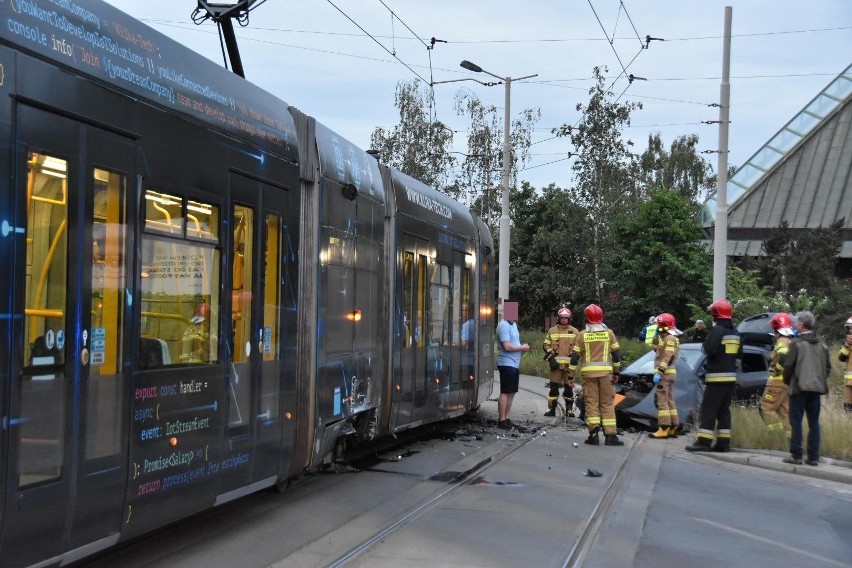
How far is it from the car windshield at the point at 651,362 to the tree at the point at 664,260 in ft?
72.9

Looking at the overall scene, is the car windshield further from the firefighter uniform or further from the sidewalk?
the firefighter uniform

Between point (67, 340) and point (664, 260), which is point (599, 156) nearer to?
point (664, 260)

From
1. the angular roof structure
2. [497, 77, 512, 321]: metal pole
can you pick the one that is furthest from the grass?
the angular roof structure

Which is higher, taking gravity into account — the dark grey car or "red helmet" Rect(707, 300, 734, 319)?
"red helmet" Rect(707, 300, 734, 319)

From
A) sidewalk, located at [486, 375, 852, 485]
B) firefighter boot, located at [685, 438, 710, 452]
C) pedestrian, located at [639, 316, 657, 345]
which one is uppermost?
pedestrian, located at [639, 316, 657, 345]

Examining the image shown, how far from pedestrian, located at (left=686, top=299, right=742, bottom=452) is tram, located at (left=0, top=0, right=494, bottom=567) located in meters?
5.15

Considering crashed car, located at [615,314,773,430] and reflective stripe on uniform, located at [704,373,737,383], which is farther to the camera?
crashed car, located at [615,314,773,430]

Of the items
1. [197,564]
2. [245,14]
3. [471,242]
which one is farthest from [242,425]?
[471,242]

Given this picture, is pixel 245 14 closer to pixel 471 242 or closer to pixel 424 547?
pixel 471 242

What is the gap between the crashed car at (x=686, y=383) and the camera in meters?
15.0

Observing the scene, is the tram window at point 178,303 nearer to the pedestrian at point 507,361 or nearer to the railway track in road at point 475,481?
the railway track in road at point 475,481

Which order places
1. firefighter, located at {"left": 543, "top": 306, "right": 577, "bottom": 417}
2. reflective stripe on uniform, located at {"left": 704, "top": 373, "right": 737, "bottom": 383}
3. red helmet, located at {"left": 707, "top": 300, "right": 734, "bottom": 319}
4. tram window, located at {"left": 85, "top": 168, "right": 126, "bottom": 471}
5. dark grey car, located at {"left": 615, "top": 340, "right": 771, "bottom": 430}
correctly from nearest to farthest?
tram window, located at {"left": 85, "top": 168, "right": 126, "bottom": 471}, reflective stripe on uniform, located at {"left": 704, "top": 373, "right": 737, "bottom": 383}, red helmet, located at {"left": 707, "top": 300, "right": 734, "bottom": 319}, dark grey car, located at {"left": 615, "top": 340, "right": 771, "bottom": 430}, firefighter, located at {"left": 543, "top": 306, "right": 577, "bottom": 417}

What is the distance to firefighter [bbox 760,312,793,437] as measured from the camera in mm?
13227

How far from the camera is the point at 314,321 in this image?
327 inches
